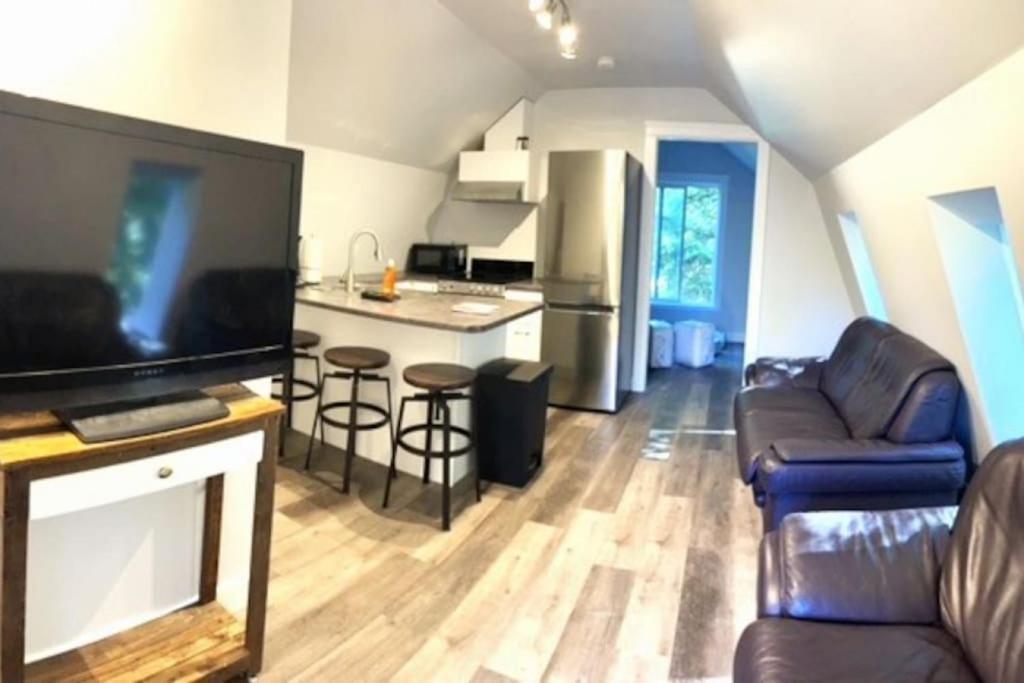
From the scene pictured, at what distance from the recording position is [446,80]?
4.84 meters

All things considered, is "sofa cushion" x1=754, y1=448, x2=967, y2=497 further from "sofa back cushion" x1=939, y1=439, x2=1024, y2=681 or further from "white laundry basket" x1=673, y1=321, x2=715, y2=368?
"white laundry basket" x1=673, y1=321, x2=715, y2=368

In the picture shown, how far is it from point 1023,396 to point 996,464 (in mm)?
981

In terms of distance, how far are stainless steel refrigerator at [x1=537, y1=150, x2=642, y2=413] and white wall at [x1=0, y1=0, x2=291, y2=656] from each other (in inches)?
126

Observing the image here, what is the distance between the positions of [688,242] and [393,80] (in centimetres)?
551

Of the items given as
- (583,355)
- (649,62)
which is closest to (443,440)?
(583,355)

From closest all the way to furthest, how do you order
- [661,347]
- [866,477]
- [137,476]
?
[137,476] < [866,477] < [661,347]

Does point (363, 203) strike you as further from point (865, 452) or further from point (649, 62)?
point (865, 452)

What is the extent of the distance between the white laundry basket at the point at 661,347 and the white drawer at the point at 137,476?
6.06m

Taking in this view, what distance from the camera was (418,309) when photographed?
12.2ft

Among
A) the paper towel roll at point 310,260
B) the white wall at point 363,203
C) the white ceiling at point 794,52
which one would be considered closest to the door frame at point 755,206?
the white ceiling at point 794,52

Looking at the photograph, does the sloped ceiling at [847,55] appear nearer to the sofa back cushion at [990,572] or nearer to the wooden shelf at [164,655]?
the sofa back cushion at [990,572]

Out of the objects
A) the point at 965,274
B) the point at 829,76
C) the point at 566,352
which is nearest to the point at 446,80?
the point at 566,352

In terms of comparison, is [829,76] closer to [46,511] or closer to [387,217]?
[46,511]

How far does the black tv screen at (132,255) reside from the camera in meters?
1.47
